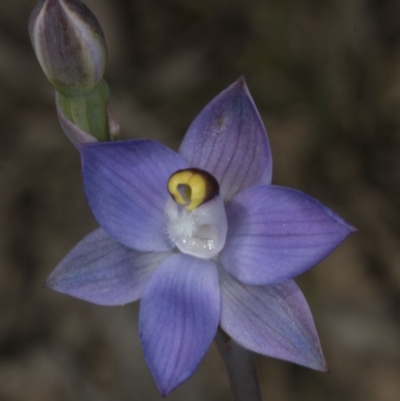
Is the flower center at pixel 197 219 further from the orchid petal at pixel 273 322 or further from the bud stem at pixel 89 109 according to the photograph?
the bud stem at pixel 89 109

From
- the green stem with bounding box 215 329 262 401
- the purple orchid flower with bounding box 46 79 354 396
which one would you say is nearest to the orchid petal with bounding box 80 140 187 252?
the purple orchid flower with bounding box 46 79 354 396

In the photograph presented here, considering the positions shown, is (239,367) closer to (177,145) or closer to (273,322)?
(273,322)

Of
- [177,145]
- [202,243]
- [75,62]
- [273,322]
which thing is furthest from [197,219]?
[177,145]

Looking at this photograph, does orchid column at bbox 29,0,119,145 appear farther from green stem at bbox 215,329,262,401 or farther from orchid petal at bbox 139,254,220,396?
green stem at bbox 215,329,262,401

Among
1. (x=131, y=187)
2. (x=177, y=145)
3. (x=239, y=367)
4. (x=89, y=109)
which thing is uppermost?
(x=89, y=109)

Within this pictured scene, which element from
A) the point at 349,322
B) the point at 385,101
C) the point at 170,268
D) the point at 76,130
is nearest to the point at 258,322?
the point at 170,268
